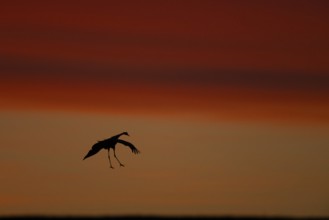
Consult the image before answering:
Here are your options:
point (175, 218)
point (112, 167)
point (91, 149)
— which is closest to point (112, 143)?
point (91, 149)

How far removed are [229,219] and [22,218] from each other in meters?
4.81

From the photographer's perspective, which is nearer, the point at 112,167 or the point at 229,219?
the point at 229,219

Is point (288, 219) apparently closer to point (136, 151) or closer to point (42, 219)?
point (42, 219)

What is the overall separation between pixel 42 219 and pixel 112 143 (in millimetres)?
15895

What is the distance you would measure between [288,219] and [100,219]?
460 centimetres

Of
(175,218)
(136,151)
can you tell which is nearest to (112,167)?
(136,151)

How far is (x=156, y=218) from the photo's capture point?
19.6 metres

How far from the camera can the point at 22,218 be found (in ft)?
62.1

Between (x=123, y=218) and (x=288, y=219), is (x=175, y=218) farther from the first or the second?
(x=288, y=219)

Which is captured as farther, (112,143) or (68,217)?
(112,143)

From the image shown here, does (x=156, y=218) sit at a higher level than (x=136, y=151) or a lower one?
lower

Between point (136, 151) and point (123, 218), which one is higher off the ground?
point (136, 151)

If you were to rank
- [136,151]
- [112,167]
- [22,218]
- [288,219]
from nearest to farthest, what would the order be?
[22,218], [288,219], [112,167], [136,151]

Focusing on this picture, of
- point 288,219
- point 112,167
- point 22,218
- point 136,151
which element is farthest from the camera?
point 136,151
